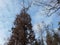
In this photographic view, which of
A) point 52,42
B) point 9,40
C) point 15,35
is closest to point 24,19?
point 15,35

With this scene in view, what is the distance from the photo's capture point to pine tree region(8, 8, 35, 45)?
3562 centimetres

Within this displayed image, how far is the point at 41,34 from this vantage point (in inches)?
1837

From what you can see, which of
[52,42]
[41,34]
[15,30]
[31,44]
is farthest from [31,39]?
[52,42]

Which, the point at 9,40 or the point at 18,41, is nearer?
the point at 18,41

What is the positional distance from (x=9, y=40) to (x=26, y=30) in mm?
5261

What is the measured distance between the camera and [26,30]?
1404 inches

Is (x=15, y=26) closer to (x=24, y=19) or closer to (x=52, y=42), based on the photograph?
(x=24, y=19)

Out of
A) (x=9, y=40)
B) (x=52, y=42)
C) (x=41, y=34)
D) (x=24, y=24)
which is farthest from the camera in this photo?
(x=52, y=42)

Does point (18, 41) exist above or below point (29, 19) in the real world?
below

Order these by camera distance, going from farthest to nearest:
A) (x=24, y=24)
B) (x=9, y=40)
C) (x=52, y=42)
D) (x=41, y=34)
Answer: (x=52, y=42) → (x=41, y=34) → (x=9, y=40) → (x=24, y=24)

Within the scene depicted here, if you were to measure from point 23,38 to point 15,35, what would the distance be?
1615mm

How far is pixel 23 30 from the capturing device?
3572cm

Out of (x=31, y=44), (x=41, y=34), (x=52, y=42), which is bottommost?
(x=31, y=44)

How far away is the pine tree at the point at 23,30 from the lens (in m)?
35.6
